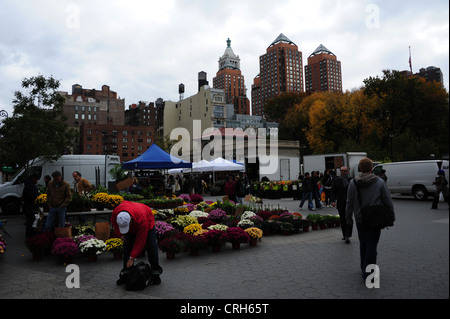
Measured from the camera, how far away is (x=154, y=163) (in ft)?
52.1

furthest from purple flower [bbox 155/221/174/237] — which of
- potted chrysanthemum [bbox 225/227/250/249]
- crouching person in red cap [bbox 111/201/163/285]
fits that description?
crouching person in red cap [bbox 111/201/163/285]

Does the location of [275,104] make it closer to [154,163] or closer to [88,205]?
[154,163]

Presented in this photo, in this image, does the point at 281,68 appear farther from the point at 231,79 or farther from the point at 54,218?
the point at 54,218

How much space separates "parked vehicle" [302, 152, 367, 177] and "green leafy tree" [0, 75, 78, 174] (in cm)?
2114

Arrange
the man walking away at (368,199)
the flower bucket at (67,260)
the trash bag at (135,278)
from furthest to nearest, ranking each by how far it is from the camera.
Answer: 1. the flower bucket at (67,260)
2. the trash bag at (135,278)
3. the man walking away at (368,199)

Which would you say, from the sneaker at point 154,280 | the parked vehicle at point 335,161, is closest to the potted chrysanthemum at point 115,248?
the sneaker at point 154,280

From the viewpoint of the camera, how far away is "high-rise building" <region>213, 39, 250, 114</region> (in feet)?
533

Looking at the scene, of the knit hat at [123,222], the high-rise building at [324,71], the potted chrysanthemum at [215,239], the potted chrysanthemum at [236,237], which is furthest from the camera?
the high-rise building at [324,71]

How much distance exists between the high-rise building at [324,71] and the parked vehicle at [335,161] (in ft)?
298

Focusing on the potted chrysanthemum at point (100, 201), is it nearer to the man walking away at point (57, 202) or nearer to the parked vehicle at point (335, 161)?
the man walking away at point (57, 202)

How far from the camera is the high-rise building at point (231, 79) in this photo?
162 metres

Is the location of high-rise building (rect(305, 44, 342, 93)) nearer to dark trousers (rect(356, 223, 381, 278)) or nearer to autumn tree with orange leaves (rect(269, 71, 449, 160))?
autumn tree with orange leaves (rect(269, 71, 449, 160))

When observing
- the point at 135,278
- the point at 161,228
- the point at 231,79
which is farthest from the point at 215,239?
the point at 231,79
